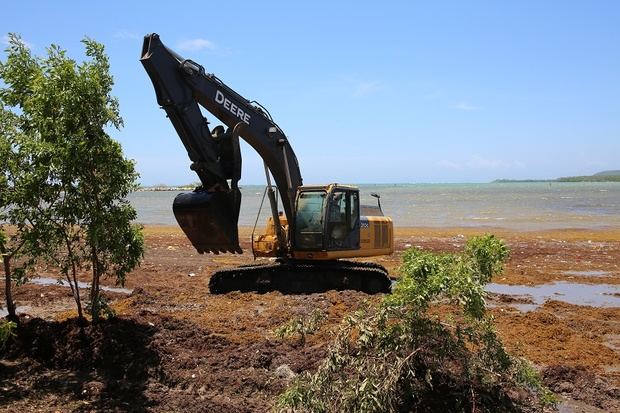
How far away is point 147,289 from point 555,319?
848 centimetres

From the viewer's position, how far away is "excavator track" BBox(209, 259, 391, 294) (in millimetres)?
12977

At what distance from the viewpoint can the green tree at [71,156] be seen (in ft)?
22.9

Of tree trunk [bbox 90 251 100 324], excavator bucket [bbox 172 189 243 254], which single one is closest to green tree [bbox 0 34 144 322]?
tree trunk [bbox 90 251 100 324]

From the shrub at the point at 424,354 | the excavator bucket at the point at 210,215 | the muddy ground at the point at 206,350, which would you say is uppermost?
the excavator bucket at the point at 210,215

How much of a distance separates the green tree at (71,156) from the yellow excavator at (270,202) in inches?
113

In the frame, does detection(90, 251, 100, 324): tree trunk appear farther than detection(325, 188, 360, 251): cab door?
No

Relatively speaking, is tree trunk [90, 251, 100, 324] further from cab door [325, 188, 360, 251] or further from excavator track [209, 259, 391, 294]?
cab door [325, 188, 360, 251]

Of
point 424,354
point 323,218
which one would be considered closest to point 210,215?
point 323,218

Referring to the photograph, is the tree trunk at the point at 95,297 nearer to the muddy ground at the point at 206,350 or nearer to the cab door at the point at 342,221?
the muddy ground at the point at 206,350

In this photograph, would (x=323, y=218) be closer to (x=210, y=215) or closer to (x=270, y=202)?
(x=270, y=202)

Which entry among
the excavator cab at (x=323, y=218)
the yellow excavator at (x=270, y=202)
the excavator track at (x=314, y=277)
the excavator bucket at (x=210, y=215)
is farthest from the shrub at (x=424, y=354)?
the excavator track at (x=314, y=277)

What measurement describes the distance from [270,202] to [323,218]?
1180mm

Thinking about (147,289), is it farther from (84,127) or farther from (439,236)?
(439,236)

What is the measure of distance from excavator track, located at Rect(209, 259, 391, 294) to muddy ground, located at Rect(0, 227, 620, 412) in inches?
19.3
